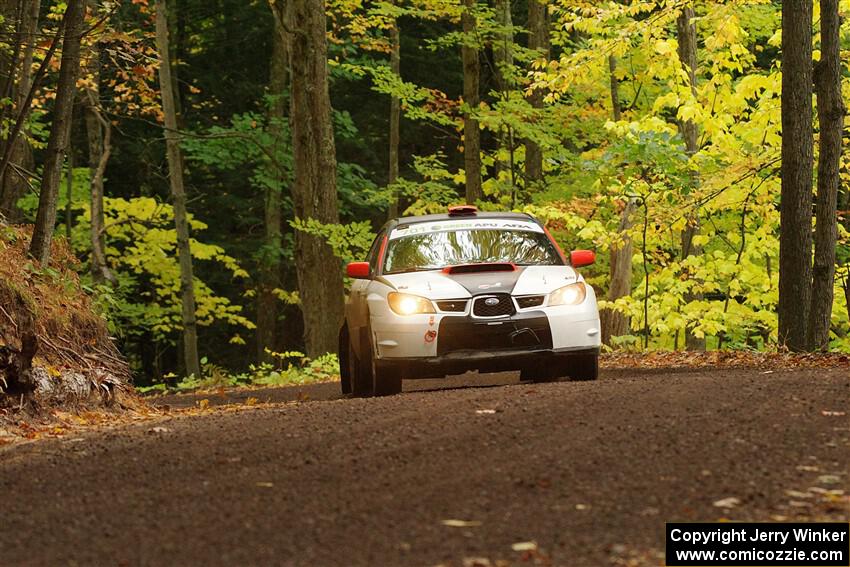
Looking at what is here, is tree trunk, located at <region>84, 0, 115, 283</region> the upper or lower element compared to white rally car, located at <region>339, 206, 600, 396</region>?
upper

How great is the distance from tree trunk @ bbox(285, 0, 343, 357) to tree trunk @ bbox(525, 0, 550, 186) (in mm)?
6941

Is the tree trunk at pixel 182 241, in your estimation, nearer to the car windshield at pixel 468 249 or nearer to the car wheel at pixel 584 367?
the car windshield at pixel 468 249

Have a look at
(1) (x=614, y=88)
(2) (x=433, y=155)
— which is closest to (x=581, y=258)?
(1) (x=614, y=88)

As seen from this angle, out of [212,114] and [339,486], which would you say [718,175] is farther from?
[212,114]

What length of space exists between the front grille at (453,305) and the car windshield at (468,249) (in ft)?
3.19

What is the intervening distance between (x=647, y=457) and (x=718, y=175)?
39.4 ft

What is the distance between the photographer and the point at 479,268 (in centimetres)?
1126

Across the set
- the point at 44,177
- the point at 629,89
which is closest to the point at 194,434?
the point at 44,177

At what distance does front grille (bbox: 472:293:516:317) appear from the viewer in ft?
35.9

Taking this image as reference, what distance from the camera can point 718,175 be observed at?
17.9 metres

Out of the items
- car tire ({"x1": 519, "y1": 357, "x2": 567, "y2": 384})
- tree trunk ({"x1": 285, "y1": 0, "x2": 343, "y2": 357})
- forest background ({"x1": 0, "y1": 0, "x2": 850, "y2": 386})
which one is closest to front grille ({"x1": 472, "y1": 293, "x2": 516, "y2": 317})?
car tire ({"x1": 519, "y1": 357, "x2": 567, "y2": 384})

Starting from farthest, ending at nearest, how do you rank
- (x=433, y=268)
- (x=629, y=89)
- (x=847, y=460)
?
(x=629, y=89) < (x=433, y=268) < (x=847, y=460)

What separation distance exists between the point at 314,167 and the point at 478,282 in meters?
11.9

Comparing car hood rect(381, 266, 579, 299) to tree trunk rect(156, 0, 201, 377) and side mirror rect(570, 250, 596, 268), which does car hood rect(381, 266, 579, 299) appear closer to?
side mirror rect(570, 250, 596, 268)
